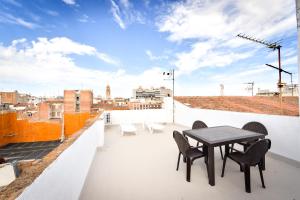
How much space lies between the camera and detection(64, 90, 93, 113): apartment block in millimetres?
42969

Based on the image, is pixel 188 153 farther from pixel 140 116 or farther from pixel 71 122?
pixel 71 122

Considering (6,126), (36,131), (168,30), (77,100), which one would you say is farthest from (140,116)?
(77,100)

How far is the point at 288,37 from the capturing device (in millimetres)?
6047

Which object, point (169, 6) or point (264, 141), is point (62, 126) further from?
point (264, 141)

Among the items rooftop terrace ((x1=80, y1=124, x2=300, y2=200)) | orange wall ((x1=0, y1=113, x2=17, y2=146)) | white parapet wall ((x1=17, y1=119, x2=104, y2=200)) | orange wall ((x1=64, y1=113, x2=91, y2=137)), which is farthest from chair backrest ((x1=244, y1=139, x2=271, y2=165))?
orange wall ((x1=0, y1=113, x2=17, y2=146))

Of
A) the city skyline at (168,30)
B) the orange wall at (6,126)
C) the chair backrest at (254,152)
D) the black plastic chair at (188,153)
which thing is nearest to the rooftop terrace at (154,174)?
the black plastic chair at (188,153)

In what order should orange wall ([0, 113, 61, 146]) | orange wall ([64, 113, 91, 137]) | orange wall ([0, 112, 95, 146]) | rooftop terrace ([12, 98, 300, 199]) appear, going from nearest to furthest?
1. rooftop terrace ([12, 98, 300, 199])
2. orange wall ([0, 113, 61, 146])
3. orange wall ([0, 112, 95, 146])
4. orange wall ([64, 113, 91, 137])

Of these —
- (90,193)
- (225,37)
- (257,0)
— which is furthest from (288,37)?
(90,193)

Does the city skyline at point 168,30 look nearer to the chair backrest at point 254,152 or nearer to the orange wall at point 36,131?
the chair backrest at point 254,152

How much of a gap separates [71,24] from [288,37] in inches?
439

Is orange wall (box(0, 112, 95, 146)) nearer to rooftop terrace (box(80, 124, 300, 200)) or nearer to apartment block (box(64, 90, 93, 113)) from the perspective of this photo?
rooftop terrace (box(80, 124, 300, 200))

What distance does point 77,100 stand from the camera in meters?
45.2

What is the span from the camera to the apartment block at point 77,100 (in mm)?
42969

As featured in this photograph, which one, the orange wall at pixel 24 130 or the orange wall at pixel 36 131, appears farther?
the orange wall at pixel 36 131
